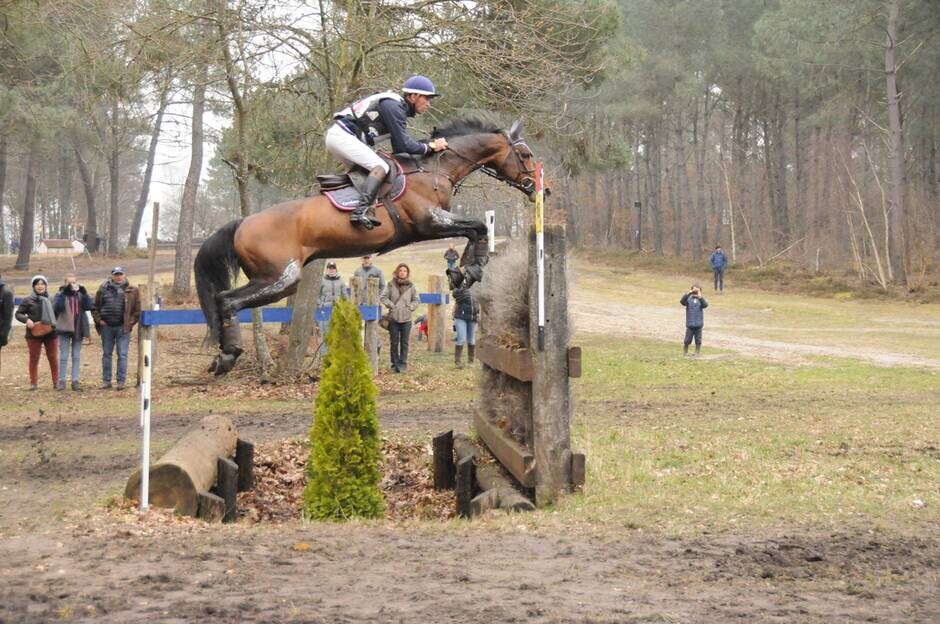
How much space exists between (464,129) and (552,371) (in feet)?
7.49

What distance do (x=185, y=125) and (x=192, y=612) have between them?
1417cm

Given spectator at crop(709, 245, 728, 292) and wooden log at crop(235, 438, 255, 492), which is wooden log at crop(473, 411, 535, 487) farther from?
spectator at crop(709, 245, 728, 292)

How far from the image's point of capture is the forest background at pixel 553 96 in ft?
50.1

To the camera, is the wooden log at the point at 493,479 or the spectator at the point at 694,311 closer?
the wooden log at the point at 493,479

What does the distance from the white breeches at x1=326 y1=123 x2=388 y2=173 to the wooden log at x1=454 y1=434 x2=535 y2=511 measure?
8.90 feet

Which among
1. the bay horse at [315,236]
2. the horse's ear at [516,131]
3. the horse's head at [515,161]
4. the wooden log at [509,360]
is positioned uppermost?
the horse's ear at [516,131]

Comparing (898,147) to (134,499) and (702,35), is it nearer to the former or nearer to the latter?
(702,35)

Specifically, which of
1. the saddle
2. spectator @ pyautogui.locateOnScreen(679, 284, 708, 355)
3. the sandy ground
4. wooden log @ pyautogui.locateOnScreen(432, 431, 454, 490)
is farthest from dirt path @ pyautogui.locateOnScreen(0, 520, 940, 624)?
spectator @ pyautogui.locateOnScreen(679, 284, 708, 355)

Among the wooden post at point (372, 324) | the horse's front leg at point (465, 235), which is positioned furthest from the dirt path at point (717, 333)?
→ the horse's front leg at point (465, 235)

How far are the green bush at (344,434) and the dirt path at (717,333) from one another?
425 inches

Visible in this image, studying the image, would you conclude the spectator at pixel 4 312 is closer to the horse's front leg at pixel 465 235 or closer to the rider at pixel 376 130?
the rider at pixel 376 130

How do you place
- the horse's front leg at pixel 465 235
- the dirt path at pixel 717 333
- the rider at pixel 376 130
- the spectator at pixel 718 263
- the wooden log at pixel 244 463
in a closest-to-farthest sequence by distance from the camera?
the rider at pixel 376 130 < the horse's front leg at pixel 465 235 < the wooden log at pixel 244 463 < the dirt path at pixel 717 333 < the spectator at pixel 718 263

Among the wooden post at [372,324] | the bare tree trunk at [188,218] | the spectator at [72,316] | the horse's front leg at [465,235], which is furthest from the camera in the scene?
the bare tree trunk at [188,218]

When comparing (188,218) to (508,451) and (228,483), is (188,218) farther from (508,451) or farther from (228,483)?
(508,451)
